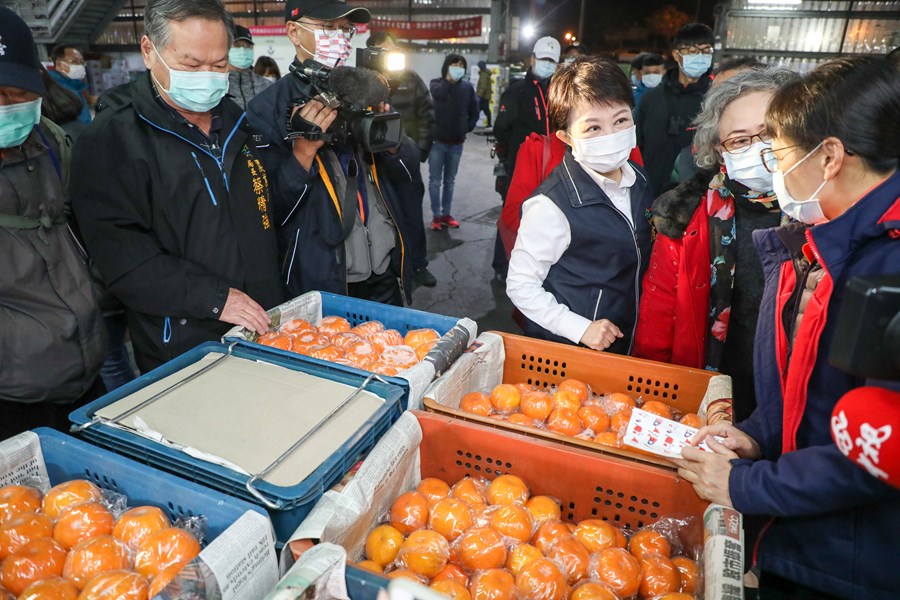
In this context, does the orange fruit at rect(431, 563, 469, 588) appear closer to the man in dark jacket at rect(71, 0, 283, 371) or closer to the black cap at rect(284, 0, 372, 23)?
the man in dark jacket at rect(71, 0, 283, 371)

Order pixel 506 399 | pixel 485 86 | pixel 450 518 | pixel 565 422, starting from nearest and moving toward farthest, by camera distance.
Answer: pixel 450 518 → pixel 565 422 → pixel 506 399 → pixel 485 86

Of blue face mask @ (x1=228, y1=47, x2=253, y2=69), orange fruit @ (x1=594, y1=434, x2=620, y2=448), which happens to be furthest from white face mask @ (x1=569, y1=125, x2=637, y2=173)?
blue face mask @ (x1=228, y1=47, x2=253, y2=69)

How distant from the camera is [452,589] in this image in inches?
45.6

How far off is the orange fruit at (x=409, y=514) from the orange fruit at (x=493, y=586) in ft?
0.66

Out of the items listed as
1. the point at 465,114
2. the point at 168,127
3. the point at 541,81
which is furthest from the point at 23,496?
the point at 465,114

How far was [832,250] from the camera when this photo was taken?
3.56 ft

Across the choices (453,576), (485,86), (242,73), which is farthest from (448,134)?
(485,86)

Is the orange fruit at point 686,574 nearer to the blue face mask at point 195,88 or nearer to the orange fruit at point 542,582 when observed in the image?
the orange fruit at point 542,582

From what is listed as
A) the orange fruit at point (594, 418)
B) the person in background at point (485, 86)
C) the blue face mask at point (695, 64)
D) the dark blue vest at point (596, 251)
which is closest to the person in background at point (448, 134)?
the blue face mask at point (695, 64)

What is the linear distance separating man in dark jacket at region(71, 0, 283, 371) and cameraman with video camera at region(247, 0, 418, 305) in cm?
26

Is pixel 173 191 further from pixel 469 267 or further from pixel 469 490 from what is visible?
pixel 469 267

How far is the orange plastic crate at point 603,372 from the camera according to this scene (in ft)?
5.90

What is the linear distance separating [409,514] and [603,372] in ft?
2.78

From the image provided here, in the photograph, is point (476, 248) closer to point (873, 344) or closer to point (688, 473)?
point (688, 473)
